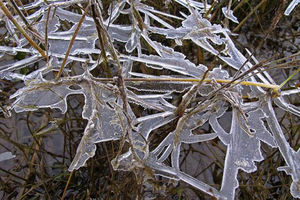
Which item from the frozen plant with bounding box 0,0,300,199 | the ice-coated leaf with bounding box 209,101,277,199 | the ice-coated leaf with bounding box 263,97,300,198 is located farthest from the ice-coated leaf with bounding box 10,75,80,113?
the ice-coated leaf with bounding box 263,97,300,198

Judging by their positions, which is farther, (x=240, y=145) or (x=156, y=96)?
(x=156, y=96)

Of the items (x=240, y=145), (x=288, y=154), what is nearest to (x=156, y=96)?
(x=240, y=145)

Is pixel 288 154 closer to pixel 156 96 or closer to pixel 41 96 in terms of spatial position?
pixel 156 96

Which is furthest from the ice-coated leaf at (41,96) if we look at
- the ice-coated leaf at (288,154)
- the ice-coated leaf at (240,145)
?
the ice-coated leaf at (288,154)

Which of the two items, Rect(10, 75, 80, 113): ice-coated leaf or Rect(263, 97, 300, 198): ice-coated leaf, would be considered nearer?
Rect(263, 97, 300, 198): ice-coated leaf

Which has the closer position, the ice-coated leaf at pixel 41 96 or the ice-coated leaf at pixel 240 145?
the ice-coated leaf at pixel 240 145

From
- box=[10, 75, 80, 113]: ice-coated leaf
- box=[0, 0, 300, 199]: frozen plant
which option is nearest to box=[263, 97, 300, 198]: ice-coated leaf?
box=[0, 0, 300, 199]: frozen plant

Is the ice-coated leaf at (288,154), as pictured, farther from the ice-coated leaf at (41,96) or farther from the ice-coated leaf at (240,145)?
the ice-coated leaf at (41,96)

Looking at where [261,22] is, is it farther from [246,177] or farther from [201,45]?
[246,177]

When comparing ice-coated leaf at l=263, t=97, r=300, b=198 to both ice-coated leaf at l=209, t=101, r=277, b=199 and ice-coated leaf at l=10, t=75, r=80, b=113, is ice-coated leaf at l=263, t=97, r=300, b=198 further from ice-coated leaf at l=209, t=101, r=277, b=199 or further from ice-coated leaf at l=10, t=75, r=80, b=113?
ice-coated leaf at l=10, t=75, r=80, b=113

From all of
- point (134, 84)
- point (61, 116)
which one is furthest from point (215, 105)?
point (61, 116)

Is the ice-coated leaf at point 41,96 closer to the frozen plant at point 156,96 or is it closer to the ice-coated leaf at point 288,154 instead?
the frozen plant at point 156,96
